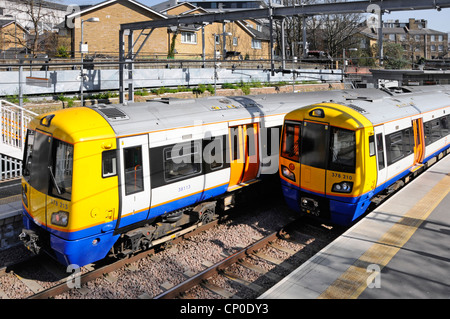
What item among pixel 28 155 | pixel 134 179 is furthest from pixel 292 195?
pixel 28 155

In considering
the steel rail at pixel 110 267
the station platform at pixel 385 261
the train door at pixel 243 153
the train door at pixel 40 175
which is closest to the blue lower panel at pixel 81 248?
the steel rail at pixel 110 267

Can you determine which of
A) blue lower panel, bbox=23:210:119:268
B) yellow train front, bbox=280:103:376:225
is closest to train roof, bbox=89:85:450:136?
yellow train front, bbox=280:103:376:225

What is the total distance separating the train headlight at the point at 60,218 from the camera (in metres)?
6.91

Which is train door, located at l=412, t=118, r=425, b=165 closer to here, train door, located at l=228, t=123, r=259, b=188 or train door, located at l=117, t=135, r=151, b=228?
train door, located at l=228, t=123, r=259, b=188

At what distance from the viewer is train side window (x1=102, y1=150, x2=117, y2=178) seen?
7.16 metres

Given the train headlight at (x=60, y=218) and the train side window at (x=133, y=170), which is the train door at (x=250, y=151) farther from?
the train headlight at (x=60, y=218)

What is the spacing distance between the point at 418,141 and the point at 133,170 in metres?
8.50

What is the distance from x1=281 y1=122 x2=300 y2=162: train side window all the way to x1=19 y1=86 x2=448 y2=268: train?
196 millimetres

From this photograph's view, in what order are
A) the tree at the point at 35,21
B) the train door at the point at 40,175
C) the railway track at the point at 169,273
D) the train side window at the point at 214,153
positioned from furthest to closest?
the tree at the point at 35,21 → the train side window at the point at 214,153 → the train door at the point at 40,175 → the railway track at the point at 169,273

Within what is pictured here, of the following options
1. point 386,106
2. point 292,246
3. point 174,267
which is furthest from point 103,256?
point 386,106

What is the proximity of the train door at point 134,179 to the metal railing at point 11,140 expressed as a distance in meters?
6.40

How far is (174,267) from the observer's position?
7.98m
